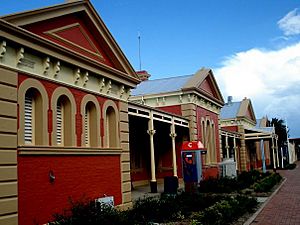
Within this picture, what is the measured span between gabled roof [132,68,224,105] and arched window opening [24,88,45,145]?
14431mm

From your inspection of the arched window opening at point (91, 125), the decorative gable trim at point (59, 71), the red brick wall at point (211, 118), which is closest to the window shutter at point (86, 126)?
the arched window opening at point (91, 125)

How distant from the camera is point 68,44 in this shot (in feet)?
37.9

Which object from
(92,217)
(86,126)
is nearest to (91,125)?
(86,126)

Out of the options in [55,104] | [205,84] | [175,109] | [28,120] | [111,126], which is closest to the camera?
[28,120]

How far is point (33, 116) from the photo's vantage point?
33.4 ft

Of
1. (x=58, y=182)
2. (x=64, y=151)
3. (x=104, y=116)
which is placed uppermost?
(x=104, y=116)

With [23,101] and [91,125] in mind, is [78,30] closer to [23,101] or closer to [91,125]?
[91,125]

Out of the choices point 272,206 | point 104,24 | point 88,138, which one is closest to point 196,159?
point 272,206

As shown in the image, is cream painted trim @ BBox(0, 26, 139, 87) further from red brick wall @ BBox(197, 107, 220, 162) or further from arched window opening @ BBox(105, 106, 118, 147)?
red brick wall @ BBox(197, 107, 220, 162)

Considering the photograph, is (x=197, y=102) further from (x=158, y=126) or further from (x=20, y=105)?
(x=20, y=105)

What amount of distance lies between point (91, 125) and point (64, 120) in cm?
149

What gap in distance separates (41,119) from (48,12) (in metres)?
2.78

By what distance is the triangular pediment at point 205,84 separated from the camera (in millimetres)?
24414

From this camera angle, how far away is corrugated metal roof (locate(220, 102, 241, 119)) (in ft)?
135
